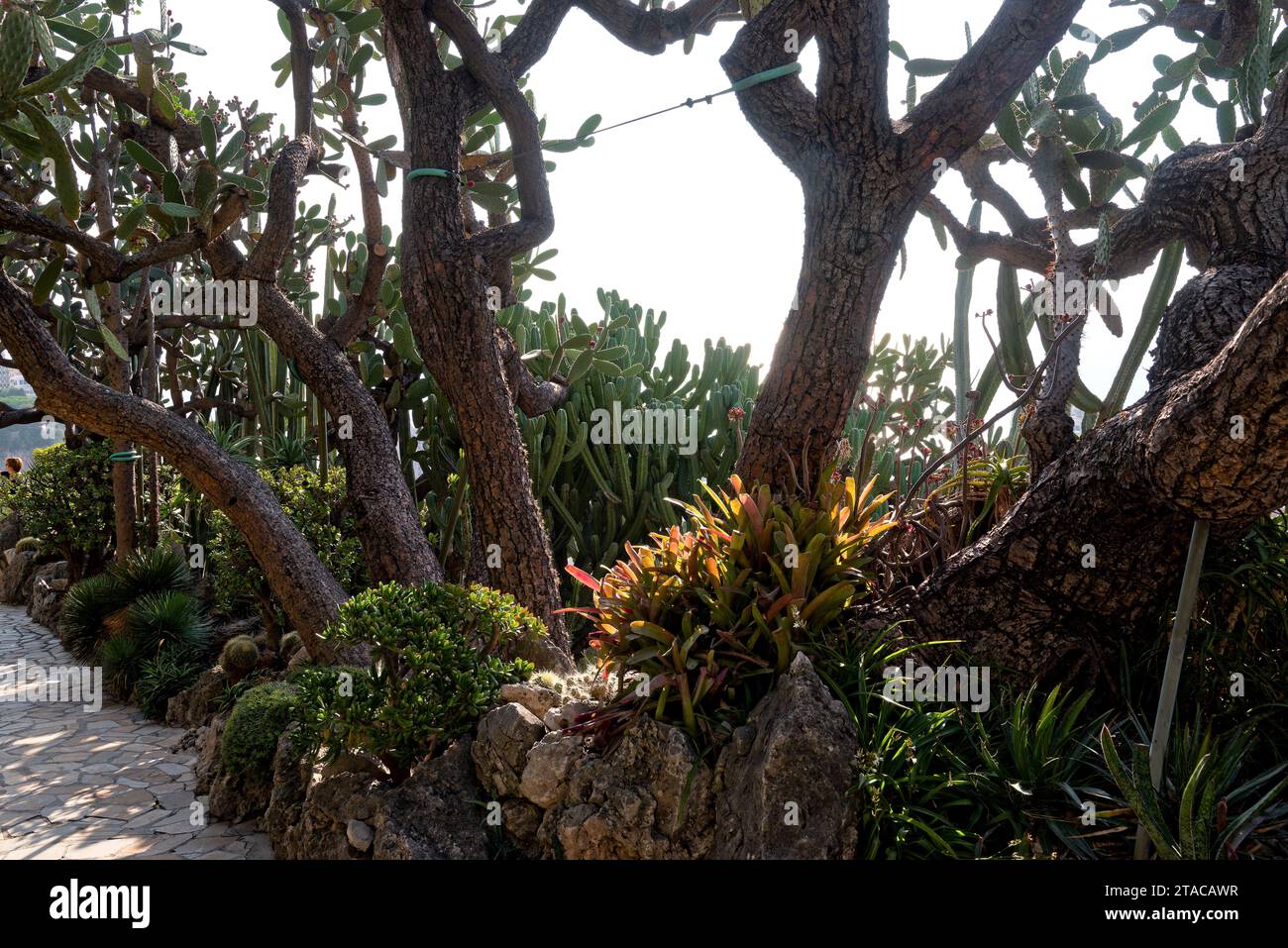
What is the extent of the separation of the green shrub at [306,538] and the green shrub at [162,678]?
0.41 m

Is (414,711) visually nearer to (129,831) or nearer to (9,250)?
(129,831)

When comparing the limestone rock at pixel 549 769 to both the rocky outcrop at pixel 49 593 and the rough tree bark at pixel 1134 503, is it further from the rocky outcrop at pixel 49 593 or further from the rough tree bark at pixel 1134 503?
the rocky outcrop at pixel 49 593

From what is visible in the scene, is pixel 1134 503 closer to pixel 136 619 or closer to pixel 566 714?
pixel 566 714

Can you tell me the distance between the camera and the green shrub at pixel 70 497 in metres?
7.96

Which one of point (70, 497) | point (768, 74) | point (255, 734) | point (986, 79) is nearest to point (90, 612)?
point (70, 497)

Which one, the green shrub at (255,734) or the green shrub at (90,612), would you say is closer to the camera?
the green shrub at (255,734)

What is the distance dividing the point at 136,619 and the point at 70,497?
7.11 feet

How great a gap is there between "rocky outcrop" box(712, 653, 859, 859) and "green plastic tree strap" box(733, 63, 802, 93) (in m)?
→ 2.54

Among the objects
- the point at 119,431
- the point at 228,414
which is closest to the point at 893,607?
the point at 119,431

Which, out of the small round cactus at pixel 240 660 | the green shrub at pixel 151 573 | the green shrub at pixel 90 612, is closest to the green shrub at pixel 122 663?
the green shrub at pixel 90 612

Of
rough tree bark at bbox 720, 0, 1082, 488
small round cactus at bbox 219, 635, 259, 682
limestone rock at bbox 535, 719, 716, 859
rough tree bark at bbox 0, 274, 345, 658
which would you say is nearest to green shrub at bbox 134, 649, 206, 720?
small round cactus at bbox 219, 635, 259, 682

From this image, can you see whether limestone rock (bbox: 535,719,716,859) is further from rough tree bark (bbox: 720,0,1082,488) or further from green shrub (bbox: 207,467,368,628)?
green shrub (bbox: 207,467,368,628)

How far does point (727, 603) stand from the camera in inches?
131

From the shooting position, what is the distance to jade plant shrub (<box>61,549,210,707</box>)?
250 inches
